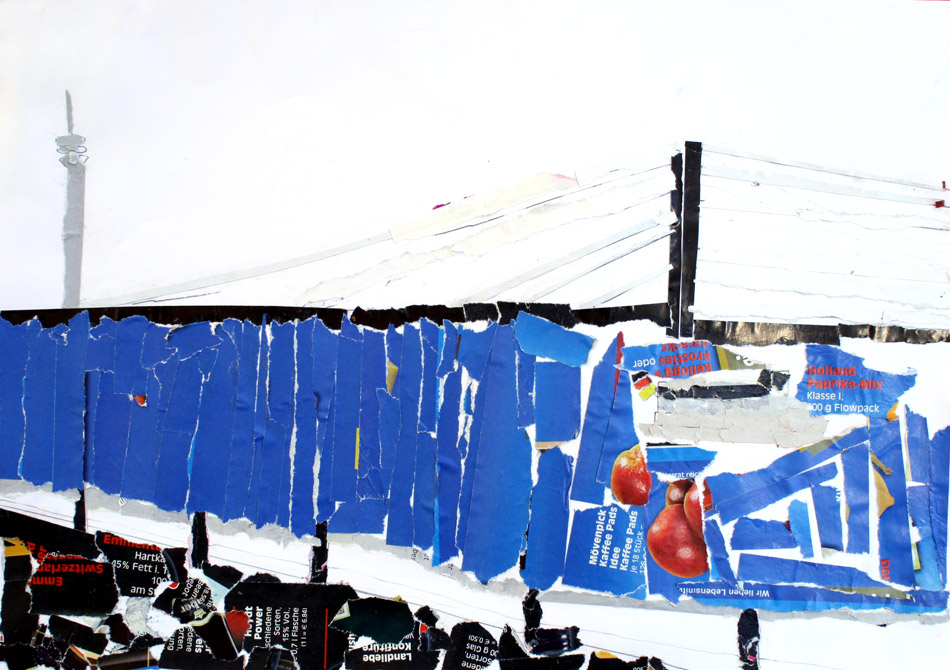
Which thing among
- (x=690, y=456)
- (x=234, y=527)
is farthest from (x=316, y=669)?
(x=690, y=456)

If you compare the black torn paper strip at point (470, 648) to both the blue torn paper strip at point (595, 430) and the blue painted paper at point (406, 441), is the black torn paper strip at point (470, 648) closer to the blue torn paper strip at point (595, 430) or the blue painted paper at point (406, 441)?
the blue painted paper at point (406, 441)

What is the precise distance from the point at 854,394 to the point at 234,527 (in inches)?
52.3

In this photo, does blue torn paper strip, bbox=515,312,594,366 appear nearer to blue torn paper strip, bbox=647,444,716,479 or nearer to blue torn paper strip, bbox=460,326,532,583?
blue torn paper strip, bbox=460,326,532,583

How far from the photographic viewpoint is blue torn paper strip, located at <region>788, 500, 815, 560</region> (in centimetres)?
112

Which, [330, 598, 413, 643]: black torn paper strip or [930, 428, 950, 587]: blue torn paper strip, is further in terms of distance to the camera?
[330, 598, 413, 643]: black torn paper strip

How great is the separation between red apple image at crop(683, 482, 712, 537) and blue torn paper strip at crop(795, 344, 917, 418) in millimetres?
267

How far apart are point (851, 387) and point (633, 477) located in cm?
46

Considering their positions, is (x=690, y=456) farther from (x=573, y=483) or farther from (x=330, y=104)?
(x=330, y=104)

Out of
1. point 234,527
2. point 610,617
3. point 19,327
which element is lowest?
point 610,617

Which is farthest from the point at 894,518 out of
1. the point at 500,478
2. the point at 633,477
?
the point at 500,478

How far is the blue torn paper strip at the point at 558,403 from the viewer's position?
3.77ft

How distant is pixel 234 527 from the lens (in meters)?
1.24

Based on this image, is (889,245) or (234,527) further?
(234,527)

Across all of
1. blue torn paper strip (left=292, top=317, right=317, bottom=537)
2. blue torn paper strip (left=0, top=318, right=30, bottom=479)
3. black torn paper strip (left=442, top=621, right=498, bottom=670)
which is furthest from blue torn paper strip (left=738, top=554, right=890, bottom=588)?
blue torn paper strip (left=0, top=318, right=30, bottom=479)
